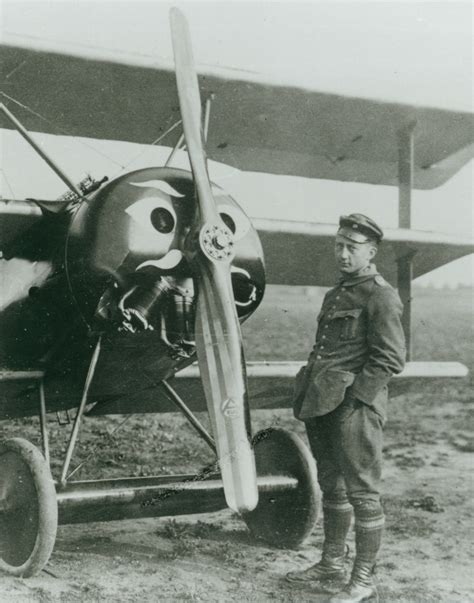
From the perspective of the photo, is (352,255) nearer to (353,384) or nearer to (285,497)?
(353,384)

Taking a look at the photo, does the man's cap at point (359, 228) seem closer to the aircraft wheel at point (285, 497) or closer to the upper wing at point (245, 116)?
the aircraft wheel at point (285, 497)

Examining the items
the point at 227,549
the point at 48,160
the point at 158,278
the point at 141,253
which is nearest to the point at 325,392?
the point at 158,278

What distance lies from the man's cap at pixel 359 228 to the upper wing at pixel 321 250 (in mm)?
1141

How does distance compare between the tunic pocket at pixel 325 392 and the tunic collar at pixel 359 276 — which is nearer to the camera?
the tunic pocket at pixel 325 392

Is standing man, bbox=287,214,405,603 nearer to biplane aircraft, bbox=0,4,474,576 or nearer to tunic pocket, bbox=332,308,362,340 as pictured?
tunic pocket, bbox=332,308,362,340

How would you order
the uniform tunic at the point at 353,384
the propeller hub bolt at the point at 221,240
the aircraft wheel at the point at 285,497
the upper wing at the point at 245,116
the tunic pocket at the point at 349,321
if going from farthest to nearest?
the upper wing at the point at 245,116 → the aircraft wheel at the point at 285,497 → the tunic pocket at the point at 349,321 → the uniform tunic at the point at 353,384 → the propeller hub bolt at the point at 221,240

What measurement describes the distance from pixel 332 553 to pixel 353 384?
3.14ft

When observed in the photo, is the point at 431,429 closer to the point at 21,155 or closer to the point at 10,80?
the point at 21,155

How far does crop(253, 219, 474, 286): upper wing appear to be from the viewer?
5289mm

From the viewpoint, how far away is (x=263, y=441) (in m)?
5.09

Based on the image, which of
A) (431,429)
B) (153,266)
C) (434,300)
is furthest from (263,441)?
(434,300)

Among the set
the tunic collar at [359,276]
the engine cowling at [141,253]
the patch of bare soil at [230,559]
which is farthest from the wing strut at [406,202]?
the engine cowling at [141,253]

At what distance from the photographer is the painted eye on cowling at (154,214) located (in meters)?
3.55

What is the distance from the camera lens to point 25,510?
151 inches
